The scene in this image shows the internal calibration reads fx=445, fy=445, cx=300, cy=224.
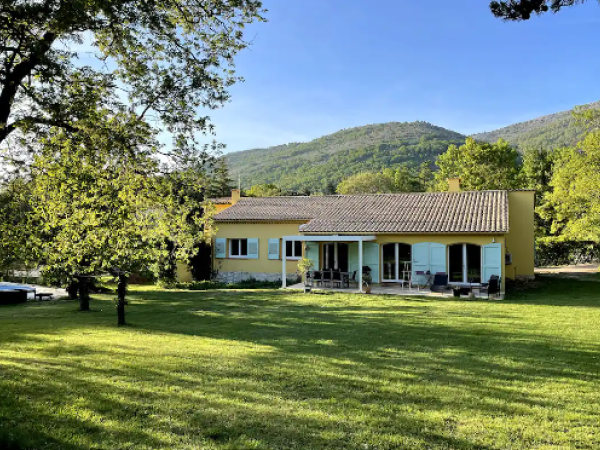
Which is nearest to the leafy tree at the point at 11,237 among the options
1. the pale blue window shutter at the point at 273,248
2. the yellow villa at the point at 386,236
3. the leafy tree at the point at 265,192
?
the yellow villa at the point at 386,236

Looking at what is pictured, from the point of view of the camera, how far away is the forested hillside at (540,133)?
83.9m

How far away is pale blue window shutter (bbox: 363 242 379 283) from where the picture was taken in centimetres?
1955

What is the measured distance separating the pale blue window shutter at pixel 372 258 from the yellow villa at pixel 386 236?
0.14 ft

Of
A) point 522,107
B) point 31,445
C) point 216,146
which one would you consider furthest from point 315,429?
point 522,107

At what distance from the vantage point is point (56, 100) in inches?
267

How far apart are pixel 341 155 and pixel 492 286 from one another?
85130 mm

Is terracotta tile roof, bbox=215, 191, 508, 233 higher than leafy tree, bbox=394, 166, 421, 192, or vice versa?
leafy tree, bbox=394, 166, 421, 192

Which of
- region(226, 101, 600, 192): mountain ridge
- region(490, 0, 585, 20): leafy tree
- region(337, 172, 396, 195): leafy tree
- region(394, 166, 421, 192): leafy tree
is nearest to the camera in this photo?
region(490, 0, 585, 20): leafy tree

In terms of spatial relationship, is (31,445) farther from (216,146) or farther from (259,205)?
(259,205)

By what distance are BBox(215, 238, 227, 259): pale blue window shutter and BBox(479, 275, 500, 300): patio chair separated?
1343 centimetres

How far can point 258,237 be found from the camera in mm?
23953

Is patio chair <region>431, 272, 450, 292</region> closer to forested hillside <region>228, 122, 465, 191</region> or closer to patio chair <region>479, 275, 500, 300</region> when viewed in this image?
patio chair <region>479, 275, 500, 300</region>

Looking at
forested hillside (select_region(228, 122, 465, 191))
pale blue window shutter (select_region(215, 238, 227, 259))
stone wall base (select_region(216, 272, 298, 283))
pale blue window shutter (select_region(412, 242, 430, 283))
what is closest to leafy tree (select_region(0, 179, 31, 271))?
pale blue window shutter (select_region(215, 238, 227, 259))

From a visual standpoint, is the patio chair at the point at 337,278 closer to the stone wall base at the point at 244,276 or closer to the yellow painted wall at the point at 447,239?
the yellow painted wall at the point at 447,239
